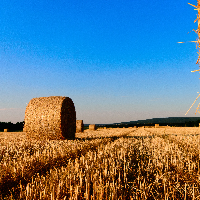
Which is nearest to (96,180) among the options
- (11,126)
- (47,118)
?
(47,118)

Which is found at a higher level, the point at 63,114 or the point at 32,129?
the point at 63,114

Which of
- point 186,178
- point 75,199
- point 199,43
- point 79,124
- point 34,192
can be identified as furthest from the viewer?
point 79,124

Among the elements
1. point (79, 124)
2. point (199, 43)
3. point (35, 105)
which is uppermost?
point (199, 43)

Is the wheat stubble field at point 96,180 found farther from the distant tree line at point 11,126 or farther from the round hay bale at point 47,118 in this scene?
the distant tree line at point 11,126

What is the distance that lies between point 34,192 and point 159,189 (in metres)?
1.41

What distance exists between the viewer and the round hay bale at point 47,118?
819 cm

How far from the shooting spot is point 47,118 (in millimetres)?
8250

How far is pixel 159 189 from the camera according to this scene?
217 cm

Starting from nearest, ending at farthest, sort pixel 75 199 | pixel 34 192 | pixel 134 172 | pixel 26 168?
pixel 75 199, pixel 34 192, pixel 134 172, pixel 26 168

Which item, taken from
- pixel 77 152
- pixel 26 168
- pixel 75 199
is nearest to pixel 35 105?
pixel 77 152

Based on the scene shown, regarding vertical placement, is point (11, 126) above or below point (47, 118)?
below

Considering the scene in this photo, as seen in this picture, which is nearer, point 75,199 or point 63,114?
point 75,199

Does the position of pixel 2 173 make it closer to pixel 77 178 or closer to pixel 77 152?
pixel 77 178

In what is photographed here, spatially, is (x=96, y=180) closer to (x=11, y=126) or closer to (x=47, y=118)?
(x=47, y=118)
